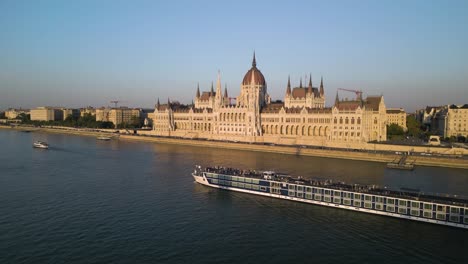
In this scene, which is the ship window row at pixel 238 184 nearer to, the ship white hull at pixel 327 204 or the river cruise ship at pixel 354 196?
the river cruise ship at pixel 354 196

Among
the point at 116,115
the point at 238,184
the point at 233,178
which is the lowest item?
the point at 238,184

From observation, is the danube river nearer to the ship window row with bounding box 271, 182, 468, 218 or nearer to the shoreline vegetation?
the ship window row with bounding box 271, 182, 468, 218

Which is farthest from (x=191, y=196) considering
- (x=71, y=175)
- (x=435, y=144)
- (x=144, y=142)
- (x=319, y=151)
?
(x=144, y=142)

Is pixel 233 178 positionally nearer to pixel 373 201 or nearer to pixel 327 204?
pixel 327 204

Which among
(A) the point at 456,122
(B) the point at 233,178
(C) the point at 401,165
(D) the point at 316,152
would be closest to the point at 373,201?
(B) the point at 233,178

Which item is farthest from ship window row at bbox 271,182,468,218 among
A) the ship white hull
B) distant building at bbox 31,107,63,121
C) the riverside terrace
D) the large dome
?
distant building at bbox 31,107,63,121

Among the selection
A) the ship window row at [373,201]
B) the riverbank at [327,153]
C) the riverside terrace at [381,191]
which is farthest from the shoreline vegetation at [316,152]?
the ship window row at [373,201]
